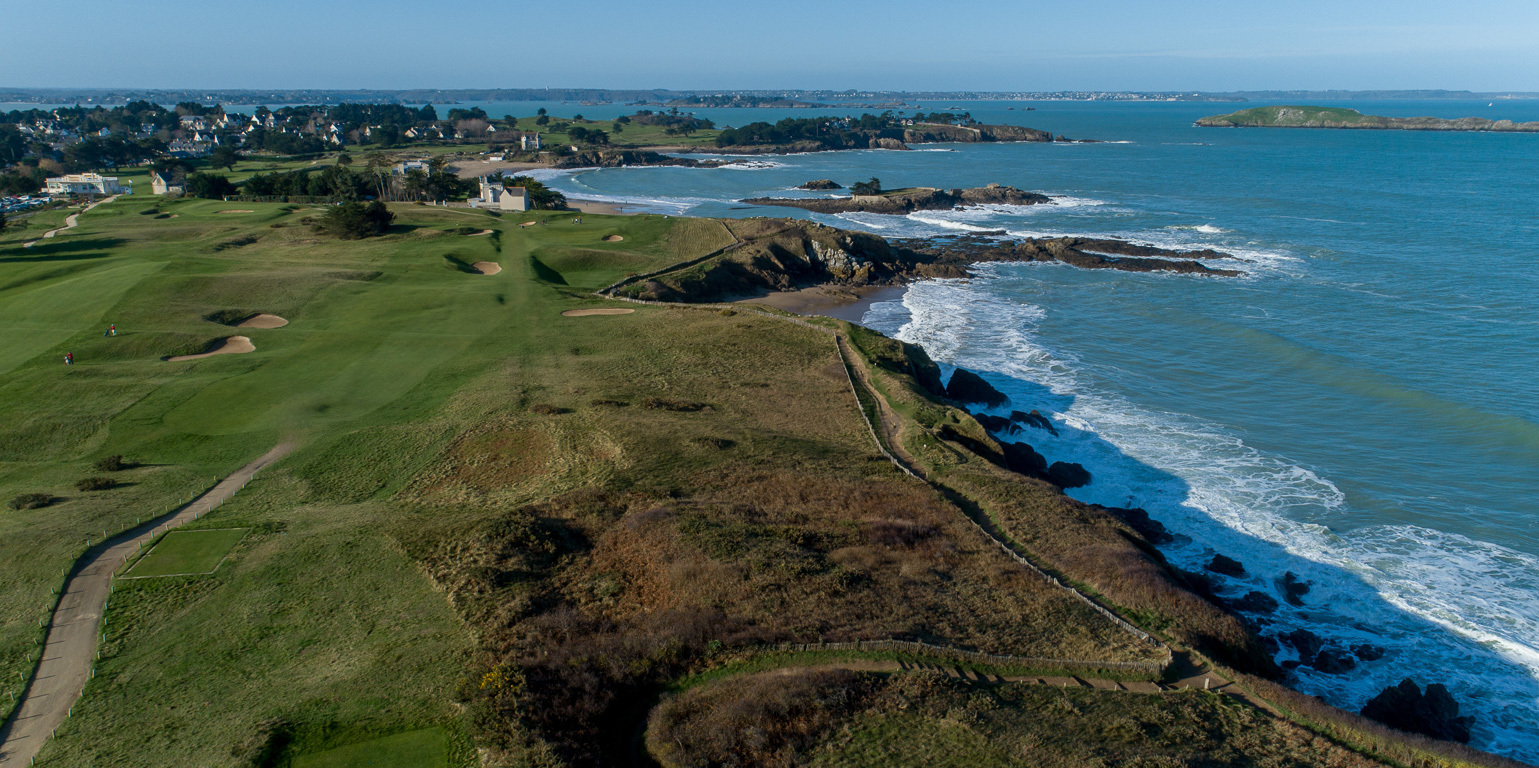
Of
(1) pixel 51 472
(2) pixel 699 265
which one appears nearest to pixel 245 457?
(1) pixel 51 472

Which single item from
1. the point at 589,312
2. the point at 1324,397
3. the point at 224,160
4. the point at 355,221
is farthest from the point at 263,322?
the point at 224,160

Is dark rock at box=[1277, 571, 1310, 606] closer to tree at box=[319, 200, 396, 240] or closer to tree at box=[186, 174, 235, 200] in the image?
tree at box=[319, 200, 396, 240]

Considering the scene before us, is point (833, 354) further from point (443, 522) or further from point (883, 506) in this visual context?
point (443, 522)

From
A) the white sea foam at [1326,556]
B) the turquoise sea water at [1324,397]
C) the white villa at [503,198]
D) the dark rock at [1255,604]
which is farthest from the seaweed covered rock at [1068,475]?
the white villa at [503,198]

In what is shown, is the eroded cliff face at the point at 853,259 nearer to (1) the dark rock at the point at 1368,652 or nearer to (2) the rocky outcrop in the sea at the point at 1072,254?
(2) the rocky outcrop in the sea at the point at 1072,254

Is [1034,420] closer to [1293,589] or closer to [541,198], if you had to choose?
[1293,589]
